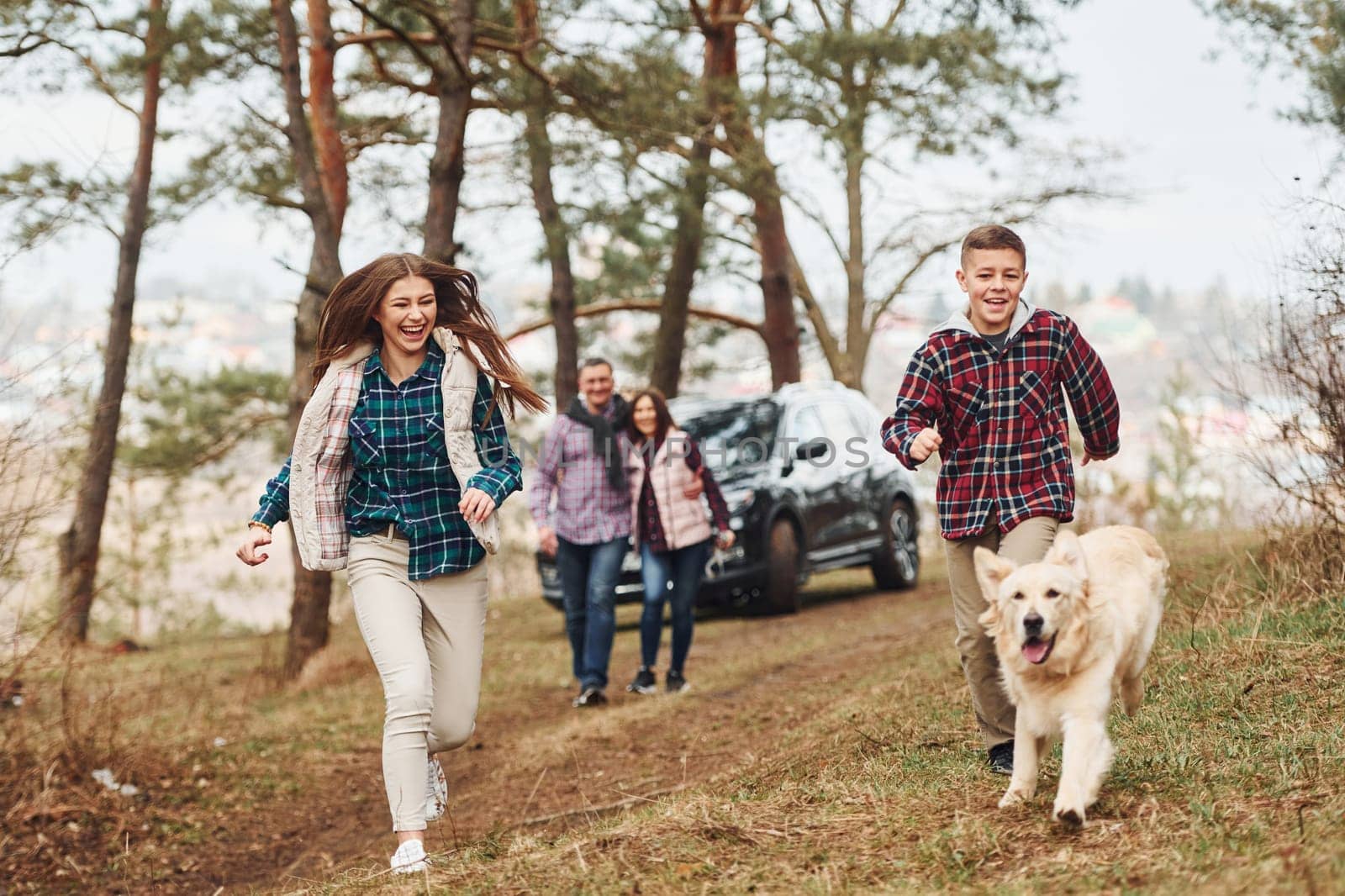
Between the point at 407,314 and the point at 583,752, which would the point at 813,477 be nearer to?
the point at 583,752

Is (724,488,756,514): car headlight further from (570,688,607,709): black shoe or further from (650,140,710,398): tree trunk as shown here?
(570,688,607,709): black shoe

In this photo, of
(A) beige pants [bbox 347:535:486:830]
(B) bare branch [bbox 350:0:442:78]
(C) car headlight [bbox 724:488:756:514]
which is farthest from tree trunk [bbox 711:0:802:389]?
(A) beige pants [bbox 347:535:486:830]

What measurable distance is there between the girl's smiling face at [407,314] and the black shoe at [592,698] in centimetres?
467

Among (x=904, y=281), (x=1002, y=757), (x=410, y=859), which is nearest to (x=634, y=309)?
(x=904, y=281)

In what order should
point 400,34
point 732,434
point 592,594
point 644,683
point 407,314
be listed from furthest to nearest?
1. point 732,434
2. point 400,34
3. point 644,683
4. point 592,594
5. point 407,314

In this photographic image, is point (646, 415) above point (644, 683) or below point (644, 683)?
above

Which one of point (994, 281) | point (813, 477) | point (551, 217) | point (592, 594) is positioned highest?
point (551, 217)

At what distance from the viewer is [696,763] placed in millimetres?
7090

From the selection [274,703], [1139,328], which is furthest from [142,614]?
[1139,328]

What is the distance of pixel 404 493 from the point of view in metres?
4.90

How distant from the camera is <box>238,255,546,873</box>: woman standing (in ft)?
15.6

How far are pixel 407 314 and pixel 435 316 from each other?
0.21 meters

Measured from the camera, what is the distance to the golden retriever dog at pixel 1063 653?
3836mm

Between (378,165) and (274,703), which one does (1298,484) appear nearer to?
(274,703)
